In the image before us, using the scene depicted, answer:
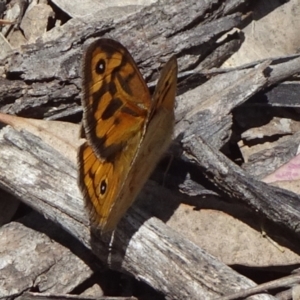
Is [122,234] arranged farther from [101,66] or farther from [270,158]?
[270,158]

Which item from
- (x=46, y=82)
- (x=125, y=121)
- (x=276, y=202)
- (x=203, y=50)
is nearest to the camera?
(x=125, y=121)

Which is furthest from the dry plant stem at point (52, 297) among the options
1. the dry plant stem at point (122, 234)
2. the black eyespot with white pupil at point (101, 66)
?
the black eyespot with white pupil at point (101, 66)

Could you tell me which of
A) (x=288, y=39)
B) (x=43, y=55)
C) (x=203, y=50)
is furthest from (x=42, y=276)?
(x=288, y=39)

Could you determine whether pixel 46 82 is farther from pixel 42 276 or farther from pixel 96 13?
pixel 42 276

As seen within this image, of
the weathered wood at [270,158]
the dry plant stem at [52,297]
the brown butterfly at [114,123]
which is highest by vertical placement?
the brown butterfly at [114,123]

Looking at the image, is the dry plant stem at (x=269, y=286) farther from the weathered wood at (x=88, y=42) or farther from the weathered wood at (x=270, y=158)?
the weathered wood at (x=88, y=42)

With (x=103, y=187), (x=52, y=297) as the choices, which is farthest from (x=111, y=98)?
(x=52, y=297)

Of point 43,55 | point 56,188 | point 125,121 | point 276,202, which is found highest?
point 43,55

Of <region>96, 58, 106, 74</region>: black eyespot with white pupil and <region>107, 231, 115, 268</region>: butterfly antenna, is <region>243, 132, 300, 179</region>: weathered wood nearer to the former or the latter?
<region>107, 231, 115, 268</region>: butterfly antenna
